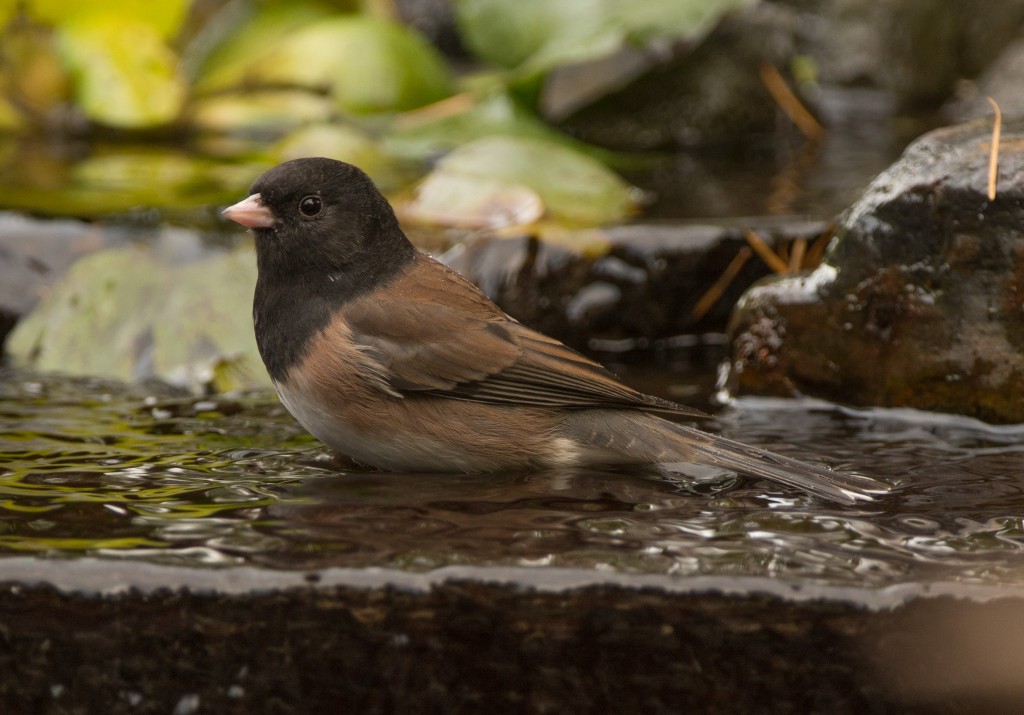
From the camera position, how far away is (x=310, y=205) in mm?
3279

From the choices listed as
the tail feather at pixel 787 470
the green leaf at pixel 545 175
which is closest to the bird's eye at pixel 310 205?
Result: the tail feather at pixel 787 470

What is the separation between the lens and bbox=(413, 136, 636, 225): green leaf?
517 cm

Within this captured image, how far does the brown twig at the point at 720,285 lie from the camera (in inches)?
182

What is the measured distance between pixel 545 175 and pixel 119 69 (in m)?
2.54

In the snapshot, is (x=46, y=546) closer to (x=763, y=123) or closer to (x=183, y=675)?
(x=183, y=675)

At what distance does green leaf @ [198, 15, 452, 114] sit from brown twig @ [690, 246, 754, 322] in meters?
2.71

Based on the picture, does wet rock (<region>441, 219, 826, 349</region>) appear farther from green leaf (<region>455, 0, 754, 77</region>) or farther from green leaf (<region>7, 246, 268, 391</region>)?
green leaf (<region>455, 0, 754, 77</region>)

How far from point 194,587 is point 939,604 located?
1377 millimetres

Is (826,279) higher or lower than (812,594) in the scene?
higher

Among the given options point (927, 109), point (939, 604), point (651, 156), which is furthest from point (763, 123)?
point (939, 604)

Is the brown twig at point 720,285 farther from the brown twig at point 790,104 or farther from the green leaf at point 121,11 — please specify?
the green leaf at point 121,11

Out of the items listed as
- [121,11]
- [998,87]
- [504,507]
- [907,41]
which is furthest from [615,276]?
[907,41]

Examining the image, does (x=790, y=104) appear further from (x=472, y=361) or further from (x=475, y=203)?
Result: (x=472, y=361)

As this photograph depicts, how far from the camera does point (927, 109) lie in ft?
26.0
